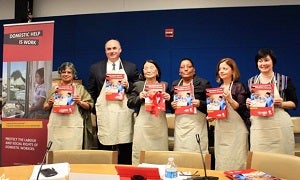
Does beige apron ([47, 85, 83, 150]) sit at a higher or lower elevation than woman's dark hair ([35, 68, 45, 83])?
lower

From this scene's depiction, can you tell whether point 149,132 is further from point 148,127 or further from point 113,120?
point 113,120

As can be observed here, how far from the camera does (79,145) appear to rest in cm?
342

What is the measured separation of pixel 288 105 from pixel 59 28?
431 cm

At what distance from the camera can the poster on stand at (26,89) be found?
3.72m

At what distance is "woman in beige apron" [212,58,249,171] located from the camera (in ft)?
9.55

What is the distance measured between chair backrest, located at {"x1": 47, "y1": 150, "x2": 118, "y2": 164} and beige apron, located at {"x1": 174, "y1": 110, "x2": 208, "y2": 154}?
0.92 meters

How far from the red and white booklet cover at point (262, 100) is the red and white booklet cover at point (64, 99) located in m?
1.78

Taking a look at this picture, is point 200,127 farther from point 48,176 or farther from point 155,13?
point 155,13

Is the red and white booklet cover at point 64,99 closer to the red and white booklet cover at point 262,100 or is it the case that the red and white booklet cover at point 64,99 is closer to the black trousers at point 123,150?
the black trousers at point 123,150

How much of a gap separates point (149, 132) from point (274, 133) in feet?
3.91

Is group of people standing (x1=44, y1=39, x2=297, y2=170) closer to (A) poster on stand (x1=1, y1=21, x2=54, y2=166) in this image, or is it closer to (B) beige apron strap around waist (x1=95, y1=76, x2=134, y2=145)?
(B) beige apron strap around waist (x1=95, y1=76, x2=134, y2=145)

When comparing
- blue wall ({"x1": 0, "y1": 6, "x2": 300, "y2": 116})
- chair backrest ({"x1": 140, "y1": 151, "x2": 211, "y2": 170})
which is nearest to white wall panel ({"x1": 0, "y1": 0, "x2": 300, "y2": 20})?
blue wall ({"x1": 0, "y1": 6, "x2": 300, "y2": 116})

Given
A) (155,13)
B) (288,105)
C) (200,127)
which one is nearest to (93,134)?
(200,127)

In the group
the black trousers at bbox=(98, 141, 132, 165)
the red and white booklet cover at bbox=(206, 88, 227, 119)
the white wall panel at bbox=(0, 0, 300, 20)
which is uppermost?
the white wall panel at bbox=(0, 0, 300, 20)
